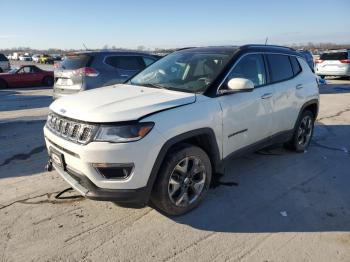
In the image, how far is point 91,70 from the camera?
8336 millimetres

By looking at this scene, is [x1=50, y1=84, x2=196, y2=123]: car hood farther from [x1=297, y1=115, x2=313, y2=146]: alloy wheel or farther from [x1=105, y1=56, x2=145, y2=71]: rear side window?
[x1=105, y1=56, x2=145, y2=71]: rear side window

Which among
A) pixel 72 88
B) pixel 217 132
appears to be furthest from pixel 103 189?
pixel 72 88

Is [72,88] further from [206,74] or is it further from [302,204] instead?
[302,204]

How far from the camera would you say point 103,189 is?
129 inches

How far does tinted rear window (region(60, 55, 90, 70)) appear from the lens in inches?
331

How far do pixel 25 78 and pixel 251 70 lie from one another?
54.7 ft

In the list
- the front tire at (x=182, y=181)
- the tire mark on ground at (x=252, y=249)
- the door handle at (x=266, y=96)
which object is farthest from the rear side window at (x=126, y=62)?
the tire mark on ground at (x=252, y=249)

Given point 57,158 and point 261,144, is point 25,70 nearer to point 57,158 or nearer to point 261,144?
point 57,158

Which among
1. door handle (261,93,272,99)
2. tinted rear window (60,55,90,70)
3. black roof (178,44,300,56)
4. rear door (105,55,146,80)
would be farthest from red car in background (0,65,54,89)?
door handle (261,93,272,99)

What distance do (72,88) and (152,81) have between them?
4.13 metres

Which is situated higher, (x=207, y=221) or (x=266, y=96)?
(x=266, y=96)

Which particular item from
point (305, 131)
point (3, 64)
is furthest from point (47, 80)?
point (305, 131)

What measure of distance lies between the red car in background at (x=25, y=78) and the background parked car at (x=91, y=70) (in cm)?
1057

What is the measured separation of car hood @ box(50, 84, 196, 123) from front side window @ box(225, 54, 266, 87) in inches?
33.1
